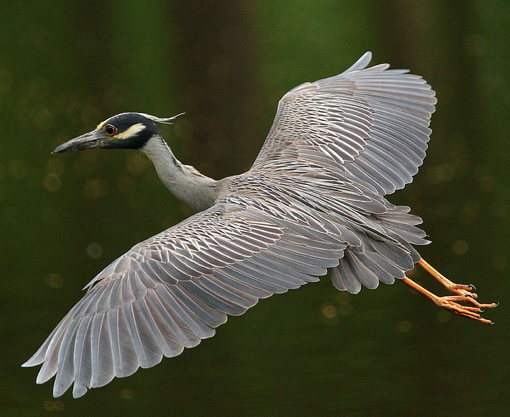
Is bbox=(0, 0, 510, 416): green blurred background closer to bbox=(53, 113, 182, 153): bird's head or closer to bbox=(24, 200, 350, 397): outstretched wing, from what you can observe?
bbox=(24, 200, 350, 397): outstretched wing

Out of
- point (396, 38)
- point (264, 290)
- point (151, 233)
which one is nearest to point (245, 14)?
point (396, 38)

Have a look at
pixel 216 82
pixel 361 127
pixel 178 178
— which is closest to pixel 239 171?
pixel 216 82

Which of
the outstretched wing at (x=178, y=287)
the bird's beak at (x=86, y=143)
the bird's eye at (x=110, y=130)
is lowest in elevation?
the outstretched wing at (x=178, y=287)

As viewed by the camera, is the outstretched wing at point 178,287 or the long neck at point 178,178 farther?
the long neck at point 178,178

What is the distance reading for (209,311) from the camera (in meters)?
5.59

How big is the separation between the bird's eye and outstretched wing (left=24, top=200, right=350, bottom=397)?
4.85 ft

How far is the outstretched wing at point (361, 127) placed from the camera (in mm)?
7309

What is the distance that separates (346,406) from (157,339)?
107 inches

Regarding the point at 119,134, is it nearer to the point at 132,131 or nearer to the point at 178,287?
the point at 132,131

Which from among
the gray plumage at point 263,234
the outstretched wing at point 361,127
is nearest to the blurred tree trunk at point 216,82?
the outstretched wing at point 361,127

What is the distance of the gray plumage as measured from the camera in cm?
549

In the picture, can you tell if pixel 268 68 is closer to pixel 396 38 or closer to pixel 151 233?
pixel 396 38

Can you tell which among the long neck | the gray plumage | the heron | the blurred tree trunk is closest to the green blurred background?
the blurred tree trunk

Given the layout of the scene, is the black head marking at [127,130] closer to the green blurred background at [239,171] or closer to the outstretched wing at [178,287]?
the outstretched wing at [178,287]
